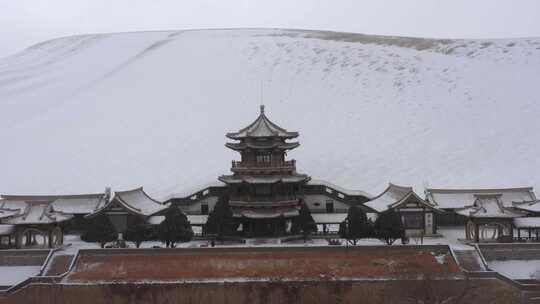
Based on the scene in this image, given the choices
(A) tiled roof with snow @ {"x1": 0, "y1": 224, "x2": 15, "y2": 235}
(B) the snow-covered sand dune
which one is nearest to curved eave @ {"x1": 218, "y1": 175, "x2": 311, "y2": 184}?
(A) tiled roof with snow @ {"x1": 0, "y1": 224, "x2": 15, "y2": 235}

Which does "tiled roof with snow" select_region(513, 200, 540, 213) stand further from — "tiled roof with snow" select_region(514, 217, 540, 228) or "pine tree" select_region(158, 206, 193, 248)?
"pine tree" select_region(158, 206, 193, 248)

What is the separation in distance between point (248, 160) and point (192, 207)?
4186 millimetres

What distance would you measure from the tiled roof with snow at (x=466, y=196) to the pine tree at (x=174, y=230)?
992cm

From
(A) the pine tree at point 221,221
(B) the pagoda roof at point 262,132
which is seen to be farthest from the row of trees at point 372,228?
(B) the pagoda roof at point 262,132

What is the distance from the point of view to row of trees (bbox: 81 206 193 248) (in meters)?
21.4

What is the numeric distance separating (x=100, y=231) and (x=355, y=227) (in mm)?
8554

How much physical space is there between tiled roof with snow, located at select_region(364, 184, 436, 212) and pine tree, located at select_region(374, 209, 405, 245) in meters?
1.40

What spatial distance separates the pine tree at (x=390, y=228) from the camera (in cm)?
2139

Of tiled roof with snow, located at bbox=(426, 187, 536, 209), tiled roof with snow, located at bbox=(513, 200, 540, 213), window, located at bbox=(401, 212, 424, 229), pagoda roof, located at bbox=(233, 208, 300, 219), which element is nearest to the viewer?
tiled roof with snow, located at bbox=(513, 200, 540, 213)

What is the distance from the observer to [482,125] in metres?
38.4

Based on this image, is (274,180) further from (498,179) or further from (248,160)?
(498,179)

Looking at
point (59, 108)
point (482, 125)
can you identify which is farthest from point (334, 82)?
point (59, 108)

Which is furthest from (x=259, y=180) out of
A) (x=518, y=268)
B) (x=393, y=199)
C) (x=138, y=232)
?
(x=518, y=268)

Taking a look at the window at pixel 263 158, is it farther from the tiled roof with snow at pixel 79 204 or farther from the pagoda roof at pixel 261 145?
the tiled roof with snow at pixel 79 204
